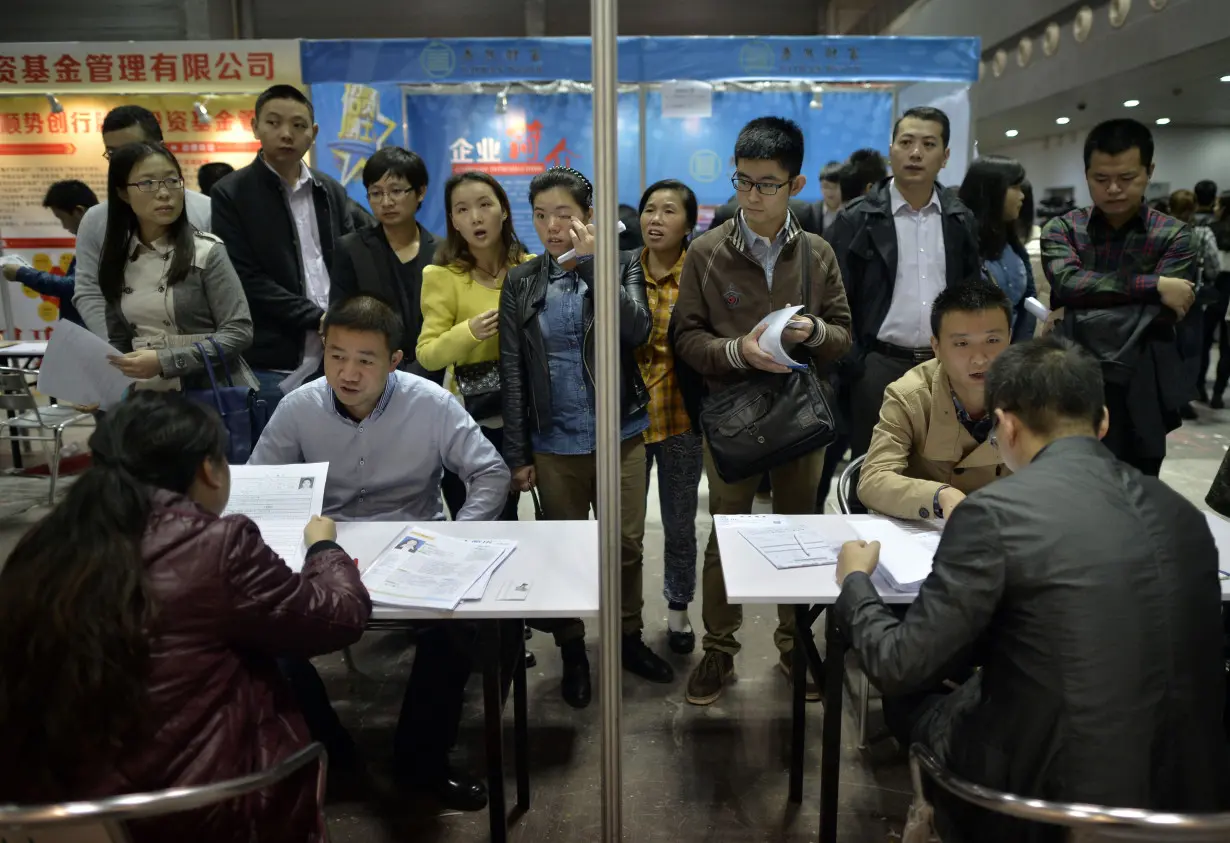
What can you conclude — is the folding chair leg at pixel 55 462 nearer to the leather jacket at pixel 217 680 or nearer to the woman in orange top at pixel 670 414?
the woman in orange top at pixel 670 414

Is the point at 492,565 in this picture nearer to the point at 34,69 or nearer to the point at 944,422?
the point at 944,422

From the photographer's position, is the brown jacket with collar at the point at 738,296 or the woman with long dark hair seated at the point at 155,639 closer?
the woman with long dark hair seated at the point at 155,639

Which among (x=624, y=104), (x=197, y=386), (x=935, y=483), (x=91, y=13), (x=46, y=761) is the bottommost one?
(x=46, y=761)

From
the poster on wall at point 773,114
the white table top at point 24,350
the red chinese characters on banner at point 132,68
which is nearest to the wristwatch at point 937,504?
the poster on wall at point 773,114

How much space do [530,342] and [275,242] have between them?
104cm

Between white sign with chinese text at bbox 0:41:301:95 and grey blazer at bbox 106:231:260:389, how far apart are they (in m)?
3.18

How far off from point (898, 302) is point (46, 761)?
2440 millimetres

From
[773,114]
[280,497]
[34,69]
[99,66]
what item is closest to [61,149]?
[34,69]

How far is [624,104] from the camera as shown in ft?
17.9

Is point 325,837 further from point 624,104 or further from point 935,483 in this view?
point 624,104

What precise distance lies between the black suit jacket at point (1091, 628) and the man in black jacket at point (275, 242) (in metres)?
2.23

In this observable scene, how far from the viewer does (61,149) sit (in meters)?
5.61

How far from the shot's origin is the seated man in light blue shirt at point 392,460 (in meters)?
2.05

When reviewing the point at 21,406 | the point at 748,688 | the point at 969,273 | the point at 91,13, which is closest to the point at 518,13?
the point at 91,13
